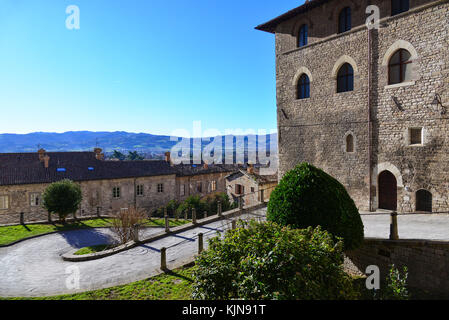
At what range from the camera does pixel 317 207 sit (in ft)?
23.8

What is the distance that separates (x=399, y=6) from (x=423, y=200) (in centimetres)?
826

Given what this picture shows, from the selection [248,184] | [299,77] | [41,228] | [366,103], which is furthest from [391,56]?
[41,228]

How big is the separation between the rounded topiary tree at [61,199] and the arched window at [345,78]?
56.6 ft

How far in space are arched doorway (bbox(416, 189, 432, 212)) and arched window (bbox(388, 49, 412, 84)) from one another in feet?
15.8

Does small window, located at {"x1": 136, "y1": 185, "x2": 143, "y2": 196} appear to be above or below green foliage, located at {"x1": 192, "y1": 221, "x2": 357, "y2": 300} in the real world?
below

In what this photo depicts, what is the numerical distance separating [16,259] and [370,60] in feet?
56.8

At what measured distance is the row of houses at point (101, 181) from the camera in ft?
80.3

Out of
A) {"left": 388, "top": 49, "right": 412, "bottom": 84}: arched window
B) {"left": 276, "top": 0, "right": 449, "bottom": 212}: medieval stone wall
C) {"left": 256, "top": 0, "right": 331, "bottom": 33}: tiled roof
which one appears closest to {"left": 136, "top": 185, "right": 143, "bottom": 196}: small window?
{"left": 276, "top": 0, "right": 449, "bottom": 212}: medieval stone wall

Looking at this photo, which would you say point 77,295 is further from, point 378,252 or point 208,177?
point 208,177

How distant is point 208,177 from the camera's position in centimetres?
3881

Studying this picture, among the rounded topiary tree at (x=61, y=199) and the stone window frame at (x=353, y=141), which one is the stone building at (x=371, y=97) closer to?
the stone window frame at (x=353, y=141)

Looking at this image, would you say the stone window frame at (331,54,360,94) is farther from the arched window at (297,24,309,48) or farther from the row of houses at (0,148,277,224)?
the row of houses at (0,148,277,224)

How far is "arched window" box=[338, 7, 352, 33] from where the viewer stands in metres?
13.6

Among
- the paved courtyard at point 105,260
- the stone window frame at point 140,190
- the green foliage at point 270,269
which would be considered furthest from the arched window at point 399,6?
the stone window frame at point 140,190
